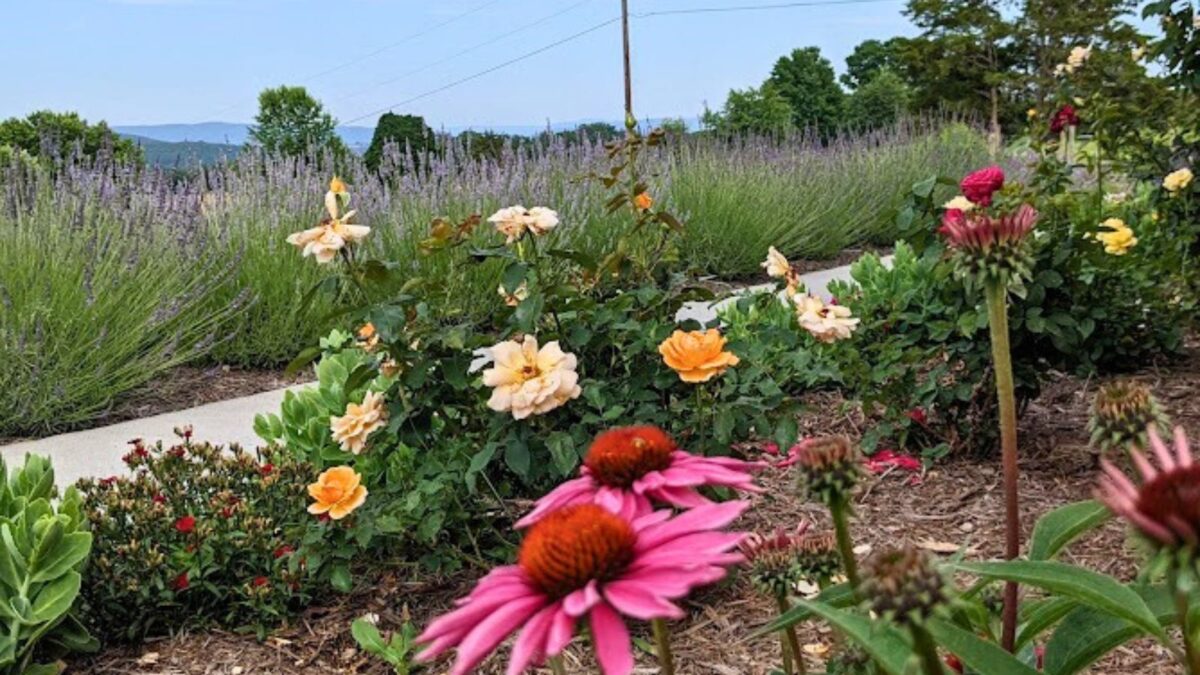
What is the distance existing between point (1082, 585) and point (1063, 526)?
0.60 ft

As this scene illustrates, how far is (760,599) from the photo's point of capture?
2332 mm

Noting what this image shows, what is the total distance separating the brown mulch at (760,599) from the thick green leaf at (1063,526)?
2.70 ft

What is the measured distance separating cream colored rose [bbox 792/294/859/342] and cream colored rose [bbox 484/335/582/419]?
72 centimetres

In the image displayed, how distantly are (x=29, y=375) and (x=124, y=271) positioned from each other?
0.66 metres

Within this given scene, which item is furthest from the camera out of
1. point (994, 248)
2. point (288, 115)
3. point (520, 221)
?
point (288, 115)

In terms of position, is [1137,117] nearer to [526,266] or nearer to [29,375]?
[526,266]

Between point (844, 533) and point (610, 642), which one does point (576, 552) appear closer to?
point (610, 642)

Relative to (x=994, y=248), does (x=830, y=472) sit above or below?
below

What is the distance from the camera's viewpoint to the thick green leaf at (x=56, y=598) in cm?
199

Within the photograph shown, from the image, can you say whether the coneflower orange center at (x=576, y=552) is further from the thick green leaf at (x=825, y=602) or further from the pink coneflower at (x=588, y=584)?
the thick green leaf at (x=825, y=602)

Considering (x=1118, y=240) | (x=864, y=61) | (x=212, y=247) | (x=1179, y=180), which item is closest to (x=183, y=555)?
(x=1118, y=240)

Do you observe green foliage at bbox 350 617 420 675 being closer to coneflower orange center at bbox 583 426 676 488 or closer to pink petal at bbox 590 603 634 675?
coneflower orange center at bbox 583 426 676 488

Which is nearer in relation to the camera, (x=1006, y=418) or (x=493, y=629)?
(x=493, y=629)

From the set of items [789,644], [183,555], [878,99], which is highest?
[878,99]
